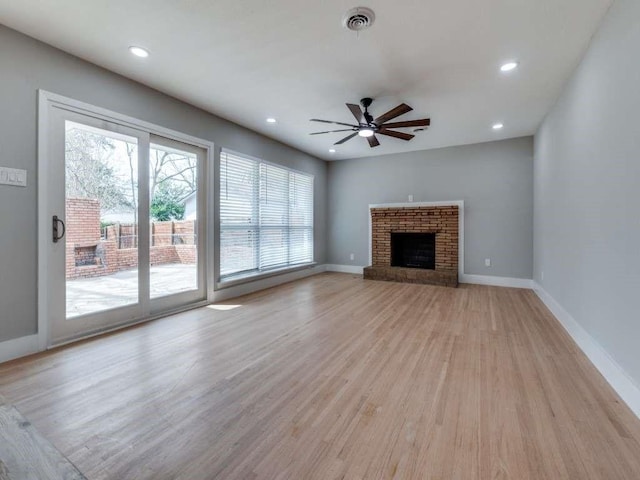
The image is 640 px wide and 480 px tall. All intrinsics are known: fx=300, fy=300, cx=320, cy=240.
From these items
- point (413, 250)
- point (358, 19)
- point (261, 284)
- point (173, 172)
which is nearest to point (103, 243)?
point (173, 172)

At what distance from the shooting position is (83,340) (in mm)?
2879

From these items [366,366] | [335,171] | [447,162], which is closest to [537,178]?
[447,162]

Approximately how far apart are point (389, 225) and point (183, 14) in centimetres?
503

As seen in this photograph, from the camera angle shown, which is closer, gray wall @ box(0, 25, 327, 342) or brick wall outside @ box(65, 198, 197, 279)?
gray wall @ box(0, 25, 327, 342)

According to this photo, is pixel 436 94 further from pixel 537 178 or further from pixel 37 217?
pixel 37 217

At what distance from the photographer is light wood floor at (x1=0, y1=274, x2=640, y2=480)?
1.39m

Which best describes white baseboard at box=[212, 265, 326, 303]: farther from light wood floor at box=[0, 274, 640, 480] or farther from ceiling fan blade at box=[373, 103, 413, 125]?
ceiling fan blade at box=[373, 103, 413, 125]

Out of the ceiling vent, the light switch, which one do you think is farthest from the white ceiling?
the light switch

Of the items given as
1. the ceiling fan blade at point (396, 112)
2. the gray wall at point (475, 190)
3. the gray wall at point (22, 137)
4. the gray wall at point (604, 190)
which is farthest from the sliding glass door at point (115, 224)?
the gray wall at point (604, 190)

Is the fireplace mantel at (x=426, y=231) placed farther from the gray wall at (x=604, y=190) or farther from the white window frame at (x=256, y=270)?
the gray wall at (x=604, y=190)

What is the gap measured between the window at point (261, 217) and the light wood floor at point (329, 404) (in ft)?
5.69

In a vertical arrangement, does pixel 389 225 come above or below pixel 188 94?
below

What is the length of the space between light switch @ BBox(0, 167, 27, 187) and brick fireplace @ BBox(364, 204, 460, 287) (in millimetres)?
5232

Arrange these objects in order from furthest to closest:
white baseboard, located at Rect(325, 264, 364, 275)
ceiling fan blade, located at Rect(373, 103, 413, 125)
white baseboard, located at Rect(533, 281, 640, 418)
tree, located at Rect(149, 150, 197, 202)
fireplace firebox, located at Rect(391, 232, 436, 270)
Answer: white baseboard, located at Rect(325, 264, 364, 275), fireplace firebox, located at Rect(391, 232, 436, 270), tree, located at Rect(149, 150, 197, 202), ceiling fan blade, located at Rect(373, 103, 413, 125), white baseboard, located at Rect(533, 281, 640, 418)
